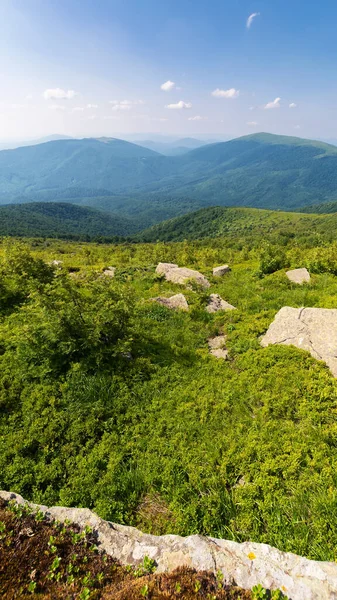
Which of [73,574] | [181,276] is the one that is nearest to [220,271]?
[181,276]

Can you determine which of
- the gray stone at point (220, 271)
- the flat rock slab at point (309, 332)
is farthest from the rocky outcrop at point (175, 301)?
the gray stone at point (220, 271)

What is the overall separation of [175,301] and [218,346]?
4388mm

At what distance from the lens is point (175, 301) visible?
15.9m

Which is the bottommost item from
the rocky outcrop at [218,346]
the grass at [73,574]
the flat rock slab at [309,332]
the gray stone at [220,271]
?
the gray stone at [220,271]

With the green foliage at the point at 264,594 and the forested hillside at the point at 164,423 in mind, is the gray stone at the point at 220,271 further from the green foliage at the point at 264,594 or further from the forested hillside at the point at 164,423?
the green foliage at the point at 264,594

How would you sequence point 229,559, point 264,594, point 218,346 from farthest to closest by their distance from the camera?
point 218,346 → point 229,559 → point 264,594

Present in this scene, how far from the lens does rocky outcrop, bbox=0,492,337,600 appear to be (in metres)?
3.94

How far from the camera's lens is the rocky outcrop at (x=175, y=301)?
15430mm

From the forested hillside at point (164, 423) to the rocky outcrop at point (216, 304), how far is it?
2.77 m

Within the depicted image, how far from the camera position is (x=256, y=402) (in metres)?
8.73

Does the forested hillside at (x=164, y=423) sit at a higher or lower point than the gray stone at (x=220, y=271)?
higher

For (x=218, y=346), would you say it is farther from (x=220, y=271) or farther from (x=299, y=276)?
(x=220, y=271)

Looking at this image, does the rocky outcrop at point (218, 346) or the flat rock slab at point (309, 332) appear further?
the rocky outcrop at point (218, 346)

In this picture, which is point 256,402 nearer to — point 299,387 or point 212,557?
point 299,387
